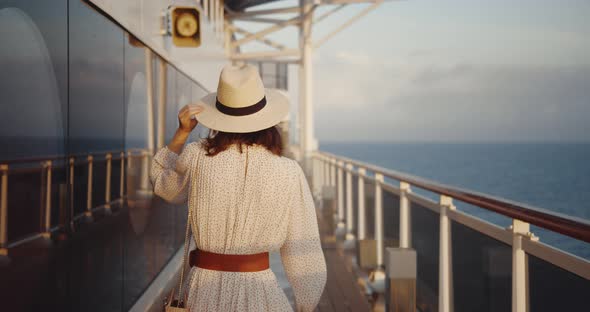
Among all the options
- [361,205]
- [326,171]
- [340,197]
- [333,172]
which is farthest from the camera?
[326,171]

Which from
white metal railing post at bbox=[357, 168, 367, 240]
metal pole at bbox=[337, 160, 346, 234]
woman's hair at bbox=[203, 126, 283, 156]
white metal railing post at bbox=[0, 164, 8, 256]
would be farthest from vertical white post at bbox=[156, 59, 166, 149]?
metal pole at bbox=[337, 160, 346, 234]

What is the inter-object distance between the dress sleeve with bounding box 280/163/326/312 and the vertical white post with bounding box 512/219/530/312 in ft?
3.81

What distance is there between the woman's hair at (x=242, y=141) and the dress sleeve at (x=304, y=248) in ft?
0.36

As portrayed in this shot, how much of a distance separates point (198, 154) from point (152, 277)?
263cm

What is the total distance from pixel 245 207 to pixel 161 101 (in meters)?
2.70

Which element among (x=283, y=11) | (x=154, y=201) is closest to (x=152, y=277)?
(x=154, y=201)

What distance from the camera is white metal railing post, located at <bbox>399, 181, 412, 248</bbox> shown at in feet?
16.6

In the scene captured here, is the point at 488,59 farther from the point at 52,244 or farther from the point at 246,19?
the point at 52,244

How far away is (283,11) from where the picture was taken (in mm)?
15773

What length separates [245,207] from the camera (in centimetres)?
198

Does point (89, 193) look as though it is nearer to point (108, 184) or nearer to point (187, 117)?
point (108, 184)

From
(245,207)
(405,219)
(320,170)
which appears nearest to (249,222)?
(245,207)

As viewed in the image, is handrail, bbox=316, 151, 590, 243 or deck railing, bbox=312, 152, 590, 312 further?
deck railing, bbox=312, 152, 590, 312

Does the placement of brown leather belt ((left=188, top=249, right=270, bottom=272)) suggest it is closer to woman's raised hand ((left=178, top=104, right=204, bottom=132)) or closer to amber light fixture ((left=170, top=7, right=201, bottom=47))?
woman's raised hand ((left=178, top=104, right=204, bottom=132))
